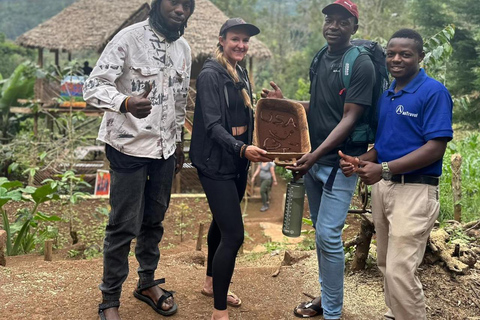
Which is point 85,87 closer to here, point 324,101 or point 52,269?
point 324,101

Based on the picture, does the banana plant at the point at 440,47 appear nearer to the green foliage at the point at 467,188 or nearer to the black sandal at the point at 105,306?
the green foliage at the point at 467,188

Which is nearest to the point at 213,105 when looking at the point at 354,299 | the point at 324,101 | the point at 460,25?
the point at 324,101

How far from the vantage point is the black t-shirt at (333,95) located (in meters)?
3.00

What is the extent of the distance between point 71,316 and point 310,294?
1.75 meters

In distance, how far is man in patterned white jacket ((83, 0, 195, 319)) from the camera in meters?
3.05

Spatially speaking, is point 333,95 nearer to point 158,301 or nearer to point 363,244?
point 363,244

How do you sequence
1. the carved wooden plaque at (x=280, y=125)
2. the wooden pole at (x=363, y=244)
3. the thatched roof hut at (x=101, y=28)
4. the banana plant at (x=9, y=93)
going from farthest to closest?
1. the thatched roof hut at (x=101, y=28)
2. the banana plant at (x=9, y=93)
3. the wooden pole at (x=363, y=244)
4. the carved wooden plaque at (x=280, y=125)

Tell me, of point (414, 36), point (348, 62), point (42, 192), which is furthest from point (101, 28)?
point (414, 36)

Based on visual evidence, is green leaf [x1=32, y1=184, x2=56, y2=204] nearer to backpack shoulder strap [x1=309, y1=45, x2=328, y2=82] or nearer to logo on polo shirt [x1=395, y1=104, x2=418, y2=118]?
backpack shoulder strap [x1=309, y1=45, x2=328, y2=82]

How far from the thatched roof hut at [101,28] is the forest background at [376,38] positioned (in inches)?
26.8

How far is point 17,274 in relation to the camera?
4.06 meters

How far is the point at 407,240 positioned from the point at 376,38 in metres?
5.21

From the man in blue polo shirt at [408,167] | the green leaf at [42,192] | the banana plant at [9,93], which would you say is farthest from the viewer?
the banana plant at [9,93]

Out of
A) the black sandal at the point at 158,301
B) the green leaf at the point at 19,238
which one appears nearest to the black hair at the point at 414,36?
the black sandal at the point at 158,301
